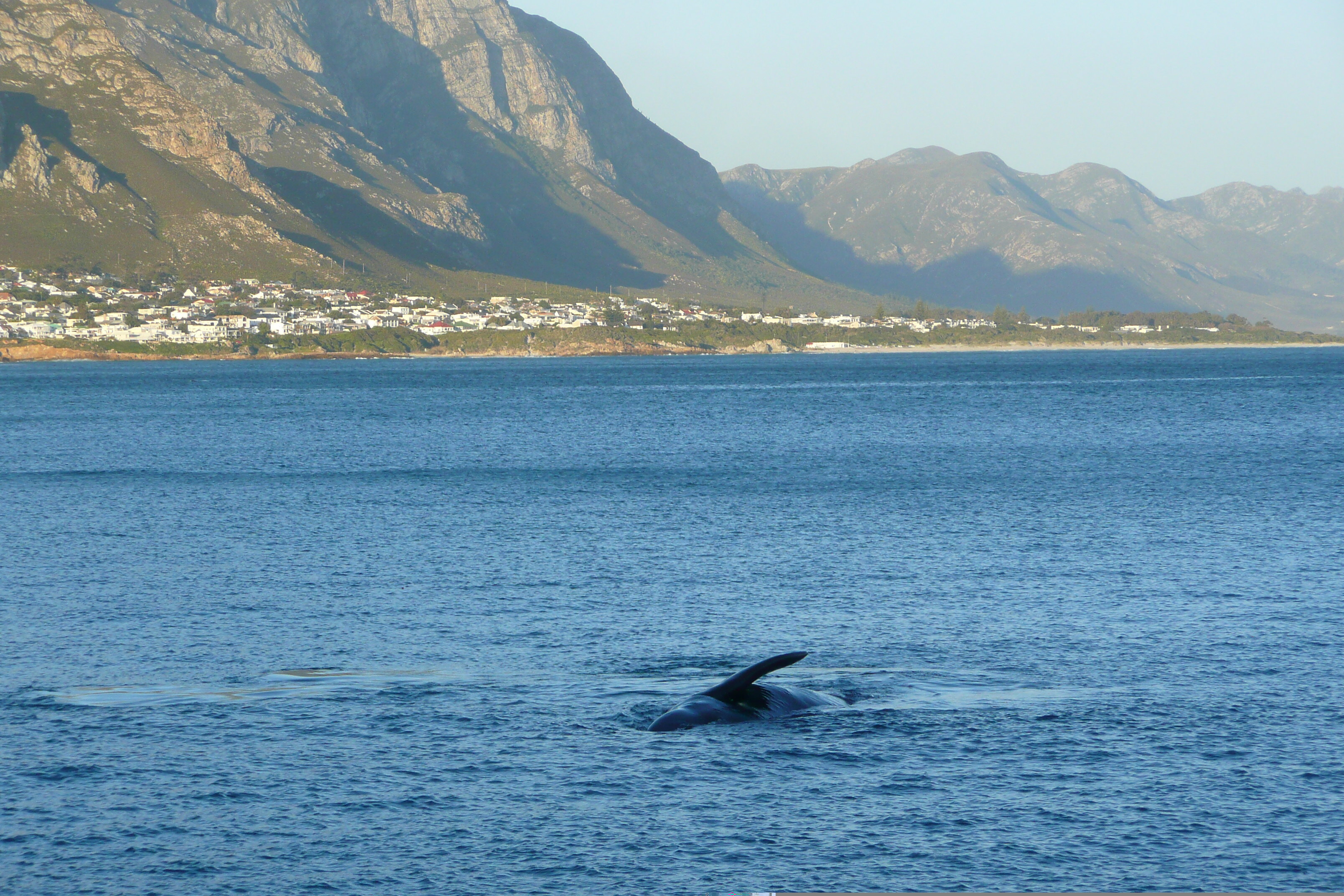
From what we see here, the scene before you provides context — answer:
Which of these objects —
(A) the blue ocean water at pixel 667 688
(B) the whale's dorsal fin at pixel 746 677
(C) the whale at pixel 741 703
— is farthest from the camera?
(C) the whale at pixel 741 703

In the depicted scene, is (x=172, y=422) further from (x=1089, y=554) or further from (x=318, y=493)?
(x=1089, y=554)

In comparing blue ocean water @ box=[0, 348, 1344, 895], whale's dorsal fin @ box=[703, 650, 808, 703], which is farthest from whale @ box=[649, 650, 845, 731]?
blue ocean water @ box=[0, 348, 1344, 895]

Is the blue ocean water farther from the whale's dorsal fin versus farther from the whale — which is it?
the whale's dorsal fin

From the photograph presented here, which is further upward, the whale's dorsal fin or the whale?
the whale's dorsal fin

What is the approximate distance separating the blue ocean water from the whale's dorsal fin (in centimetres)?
101

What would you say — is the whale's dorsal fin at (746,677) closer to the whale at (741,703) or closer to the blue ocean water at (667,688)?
the whale at (741,703)

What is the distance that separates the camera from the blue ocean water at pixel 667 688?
2016cm

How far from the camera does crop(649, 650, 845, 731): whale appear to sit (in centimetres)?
2627

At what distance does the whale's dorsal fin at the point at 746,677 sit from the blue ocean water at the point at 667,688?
1.01 meters

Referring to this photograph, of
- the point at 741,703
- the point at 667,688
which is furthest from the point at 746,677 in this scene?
the point at 667,688

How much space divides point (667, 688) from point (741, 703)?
2610 mm

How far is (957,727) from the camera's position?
2588 cm

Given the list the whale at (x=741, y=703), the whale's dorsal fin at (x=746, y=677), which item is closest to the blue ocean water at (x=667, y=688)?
the whale at (x=741, y=703)

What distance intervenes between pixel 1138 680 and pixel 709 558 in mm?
21510
